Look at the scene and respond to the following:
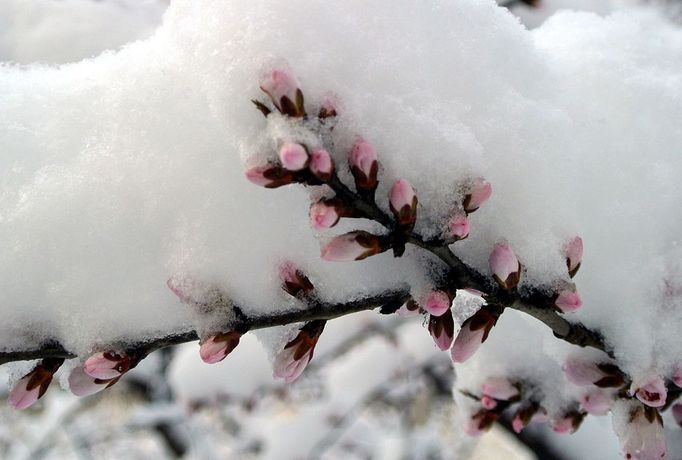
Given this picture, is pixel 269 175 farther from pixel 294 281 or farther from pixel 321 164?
pixel 294 281

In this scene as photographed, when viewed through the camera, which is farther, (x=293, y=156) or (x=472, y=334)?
(x=472, y=334)

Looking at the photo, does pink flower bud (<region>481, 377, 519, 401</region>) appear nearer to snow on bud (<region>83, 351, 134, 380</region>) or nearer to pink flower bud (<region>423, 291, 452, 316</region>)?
pink flower bud (<region>423, 291, 452, 316</region>)

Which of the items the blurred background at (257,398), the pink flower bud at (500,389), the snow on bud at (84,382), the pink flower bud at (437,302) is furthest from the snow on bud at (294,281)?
the pink flower bud at (500,389)

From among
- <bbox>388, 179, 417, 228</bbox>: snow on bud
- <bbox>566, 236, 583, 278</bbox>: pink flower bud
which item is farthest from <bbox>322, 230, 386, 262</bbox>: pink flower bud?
<bbox>566, 236, 583, 278</bbox>: pink flower bud

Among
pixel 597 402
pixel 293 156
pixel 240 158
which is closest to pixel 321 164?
pixel 293 156

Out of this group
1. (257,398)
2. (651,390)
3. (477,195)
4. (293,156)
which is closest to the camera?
(293,156)

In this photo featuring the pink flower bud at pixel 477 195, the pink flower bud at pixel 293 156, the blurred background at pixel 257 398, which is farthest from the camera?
the blurred background at pixel 257 398

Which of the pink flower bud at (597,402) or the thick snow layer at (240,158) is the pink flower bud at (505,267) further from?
the pink flower bud at (597,402)
